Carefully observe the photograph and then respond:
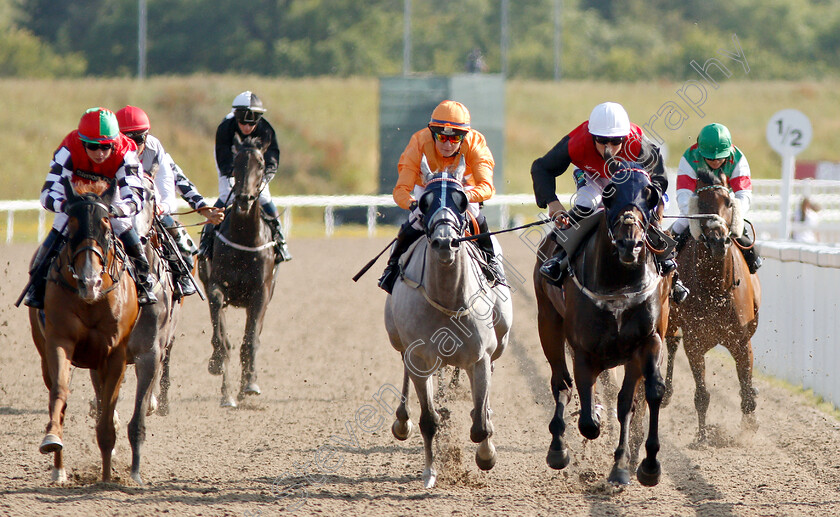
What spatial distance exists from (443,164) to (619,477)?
7.25 ft

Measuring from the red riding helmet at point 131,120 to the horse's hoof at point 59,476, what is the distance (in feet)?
8.48

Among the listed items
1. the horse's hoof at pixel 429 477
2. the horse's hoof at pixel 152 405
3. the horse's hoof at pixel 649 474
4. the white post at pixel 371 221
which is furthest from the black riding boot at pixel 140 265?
the white post at pixel 371 221

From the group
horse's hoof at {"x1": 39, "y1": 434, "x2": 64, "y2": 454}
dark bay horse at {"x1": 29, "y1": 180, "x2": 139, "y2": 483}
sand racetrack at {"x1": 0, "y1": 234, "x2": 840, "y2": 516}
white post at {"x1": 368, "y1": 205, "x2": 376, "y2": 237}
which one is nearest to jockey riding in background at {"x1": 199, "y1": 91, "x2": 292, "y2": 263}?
sand racetrack at {"x1": 0, "y1": 234, "x2": 840, "y2": 516}

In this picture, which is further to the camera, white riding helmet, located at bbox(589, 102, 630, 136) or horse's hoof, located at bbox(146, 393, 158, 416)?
horse's hoof, located at bbox(146, 393, 158, 416)

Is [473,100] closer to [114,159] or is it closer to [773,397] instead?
[773,397]

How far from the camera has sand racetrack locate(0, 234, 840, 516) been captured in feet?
18.7

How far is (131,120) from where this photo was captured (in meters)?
7.65

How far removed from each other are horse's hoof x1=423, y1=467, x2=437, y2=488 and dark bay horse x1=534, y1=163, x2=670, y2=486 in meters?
0.65

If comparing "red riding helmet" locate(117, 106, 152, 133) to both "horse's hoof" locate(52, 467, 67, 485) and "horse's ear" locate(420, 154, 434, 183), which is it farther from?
"horse's hoof" locate(52, 467, 67, 485)

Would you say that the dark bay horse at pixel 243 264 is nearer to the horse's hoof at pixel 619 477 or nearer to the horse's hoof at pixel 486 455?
the horse's hoof at pixel 486 455

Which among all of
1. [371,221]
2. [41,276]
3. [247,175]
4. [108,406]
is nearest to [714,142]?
[247,175]

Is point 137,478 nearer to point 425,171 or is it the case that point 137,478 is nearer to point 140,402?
point 140,402

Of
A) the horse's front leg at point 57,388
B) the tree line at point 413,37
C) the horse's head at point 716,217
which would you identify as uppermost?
the tree line at point 413,37

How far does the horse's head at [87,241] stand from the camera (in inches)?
221
